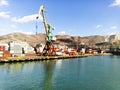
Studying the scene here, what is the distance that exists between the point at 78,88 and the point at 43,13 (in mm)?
60704

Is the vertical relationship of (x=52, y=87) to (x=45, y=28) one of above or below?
below

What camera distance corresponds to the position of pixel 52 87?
3294 cm

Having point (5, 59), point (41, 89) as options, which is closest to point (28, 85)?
point (41, 89)

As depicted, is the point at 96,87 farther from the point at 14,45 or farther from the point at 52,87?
the point at 14,45

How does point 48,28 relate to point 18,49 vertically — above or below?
above

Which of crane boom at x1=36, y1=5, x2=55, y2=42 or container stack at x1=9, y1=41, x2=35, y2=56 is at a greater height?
crane boom at x1=36, y1=5, x2=55, y2=42

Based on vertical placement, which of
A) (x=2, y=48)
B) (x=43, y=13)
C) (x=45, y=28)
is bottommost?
(x=2, y=48)

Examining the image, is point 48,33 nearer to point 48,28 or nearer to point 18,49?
point 48,28

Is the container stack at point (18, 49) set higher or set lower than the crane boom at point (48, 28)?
lower

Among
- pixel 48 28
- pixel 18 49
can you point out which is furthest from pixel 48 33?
pixel 18 49

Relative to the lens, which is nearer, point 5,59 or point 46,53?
point 5,59

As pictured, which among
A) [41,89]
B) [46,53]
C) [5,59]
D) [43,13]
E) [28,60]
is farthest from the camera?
[46,53]

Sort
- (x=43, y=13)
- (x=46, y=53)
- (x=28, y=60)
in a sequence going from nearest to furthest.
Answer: (x=28, y=60), (x=43, y=13), (x=46, y=53)

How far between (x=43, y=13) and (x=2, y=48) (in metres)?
23.0
